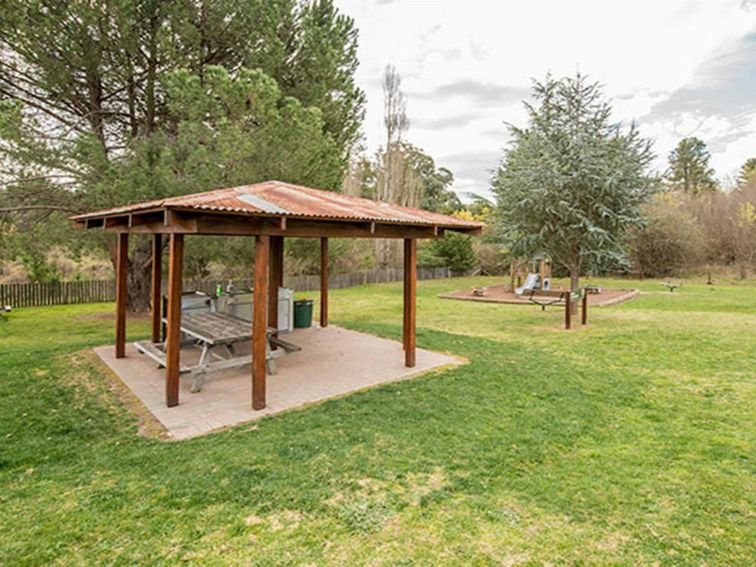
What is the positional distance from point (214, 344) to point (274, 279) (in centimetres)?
344

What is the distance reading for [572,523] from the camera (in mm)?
2572

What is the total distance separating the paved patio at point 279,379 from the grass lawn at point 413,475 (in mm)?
278

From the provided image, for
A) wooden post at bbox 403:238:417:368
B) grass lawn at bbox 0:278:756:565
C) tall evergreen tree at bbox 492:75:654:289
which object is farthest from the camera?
tall evergreen tree at bbox 492:75:654:289

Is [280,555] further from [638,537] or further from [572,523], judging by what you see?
[638,537]

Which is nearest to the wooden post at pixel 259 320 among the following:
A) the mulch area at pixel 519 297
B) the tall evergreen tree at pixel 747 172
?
the mulch area at pixel 519 297

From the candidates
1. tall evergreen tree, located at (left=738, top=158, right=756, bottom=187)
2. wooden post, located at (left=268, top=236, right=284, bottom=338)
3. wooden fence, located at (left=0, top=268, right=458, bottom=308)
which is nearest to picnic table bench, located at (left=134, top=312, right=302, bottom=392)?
wooden post, located at (left=268, top=236, right=284, bottom=338)

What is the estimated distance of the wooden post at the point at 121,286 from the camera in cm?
619

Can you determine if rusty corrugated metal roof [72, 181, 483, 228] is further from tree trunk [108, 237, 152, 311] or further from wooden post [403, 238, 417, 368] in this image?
tree trunk [108, 237, 152, 311]

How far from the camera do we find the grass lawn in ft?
7.78

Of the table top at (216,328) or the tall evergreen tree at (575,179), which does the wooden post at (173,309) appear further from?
the tall evergreen tree at (575,179)

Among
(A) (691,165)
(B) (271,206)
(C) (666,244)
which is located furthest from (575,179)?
(A) (691,165)

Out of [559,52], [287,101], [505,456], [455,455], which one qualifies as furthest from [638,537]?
[559,52]

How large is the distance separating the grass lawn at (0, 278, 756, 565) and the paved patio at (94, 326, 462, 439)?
28 centimetres

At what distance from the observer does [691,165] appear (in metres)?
37.4
